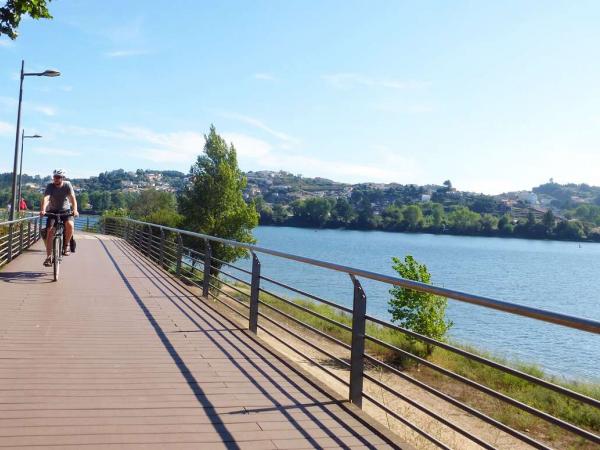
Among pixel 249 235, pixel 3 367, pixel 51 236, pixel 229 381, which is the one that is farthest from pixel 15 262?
pixel 249 235

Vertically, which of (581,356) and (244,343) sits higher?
(244,343)

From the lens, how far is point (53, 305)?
820cm

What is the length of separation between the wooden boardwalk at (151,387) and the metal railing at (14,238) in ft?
16.5

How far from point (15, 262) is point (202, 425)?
1133 centimetres

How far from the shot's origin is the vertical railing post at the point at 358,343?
4496mm

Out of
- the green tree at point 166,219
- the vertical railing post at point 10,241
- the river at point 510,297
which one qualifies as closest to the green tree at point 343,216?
the river at point 510,297

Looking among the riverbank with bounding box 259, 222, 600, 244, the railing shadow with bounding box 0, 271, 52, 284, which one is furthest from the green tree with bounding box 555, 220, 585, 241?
the railing shadow with bounding box 0, 271, 52, 284

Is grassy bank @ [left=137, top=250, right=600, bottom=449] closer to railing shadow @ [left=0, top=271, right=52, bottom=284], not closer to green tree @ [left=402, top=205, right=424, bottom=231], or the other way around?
railing shadow @ [left=0, top=271, right=52, bottom=284]

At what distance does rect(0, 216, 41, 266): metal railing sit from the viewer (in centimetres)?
1292

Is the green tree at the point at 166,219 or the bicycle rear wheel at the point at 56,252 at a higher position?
the bicycle rear wheel at the point at 56,252

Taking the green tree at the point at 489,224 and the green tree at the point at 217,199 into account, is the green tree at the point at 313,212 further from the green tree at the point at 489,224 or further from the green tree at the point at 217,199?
the green tree at the point at 217,199

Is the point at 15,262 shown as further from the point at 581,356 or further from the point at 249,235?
the point at 249,235

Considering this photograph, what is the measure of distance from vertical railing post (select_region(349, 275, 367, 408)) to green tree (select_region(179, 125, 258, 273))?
154 feet

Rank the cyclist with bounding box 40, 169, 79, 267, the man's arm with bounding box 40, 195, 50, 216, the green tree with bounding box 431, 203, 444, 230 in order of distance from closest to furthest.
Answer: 1. the man's arm with bounding box 40, 195, 50, 216
2. the cyclist with bounding box 40, 169, 79, 267
3. the green tree with bounding box 431, 203, 444, 230
